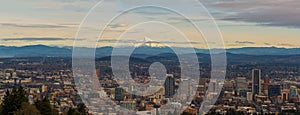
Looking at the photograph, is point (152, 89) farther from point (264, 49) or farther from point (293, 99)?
point (264, 49)

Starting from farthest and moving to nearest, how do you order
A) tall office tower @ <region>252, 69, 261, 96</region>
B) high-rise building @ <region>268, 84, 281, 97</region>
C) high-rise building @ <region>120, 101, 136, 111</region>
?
high-rise building @ <region>268, 84, 281, 97</region> < tall office tower @ <region>252, 69, 261, 96</region> < high-rise building @ <region>120, 101, 136, 111</region>

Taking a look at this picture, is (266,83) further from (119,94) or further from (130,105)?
(119,94)

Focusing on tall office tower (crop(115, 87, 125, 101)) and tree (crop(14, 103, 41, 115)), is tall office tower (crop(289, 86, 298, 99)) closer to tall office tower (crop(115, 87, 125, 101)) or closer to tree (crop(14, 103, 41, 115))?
tall office tower (crop(115, 87, 125, 101))

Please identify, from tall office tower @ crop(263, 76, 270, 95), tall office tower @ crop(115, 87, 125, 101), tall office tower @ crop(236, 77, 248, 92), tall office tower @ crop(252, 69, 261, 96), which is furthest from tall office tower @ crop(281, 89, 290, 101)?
tall office tower @ crop(115, 87, 125, 101)

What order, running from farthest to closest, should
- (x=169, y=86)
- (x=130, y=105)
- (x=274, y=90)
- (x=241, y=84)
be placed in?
(x=274, y=90)
(x=241, y=84)
(x=130, y=105)
(x=169, y=86)

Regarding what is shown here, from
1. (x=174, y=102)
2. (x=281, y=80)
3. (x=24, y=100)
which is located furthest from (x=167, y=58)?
(x=281, y=80)

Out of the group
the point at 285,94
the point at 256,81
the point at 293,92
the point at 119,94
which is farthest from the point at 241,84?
the point at 119,94

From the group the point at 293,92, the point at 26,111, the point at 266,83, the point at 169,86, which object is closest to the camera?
the point at 26,111
